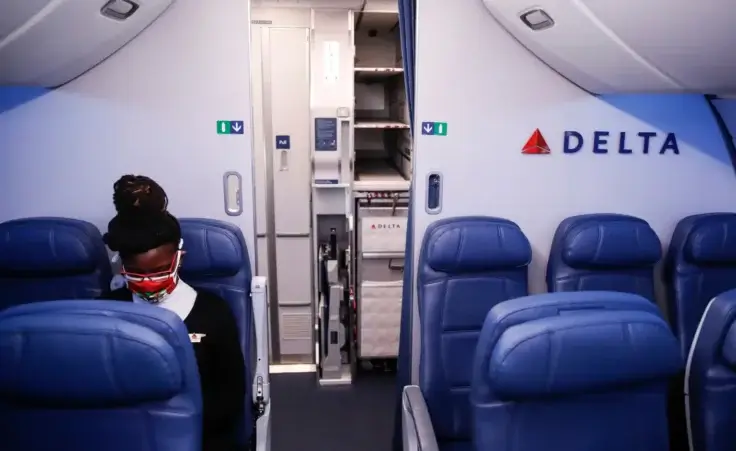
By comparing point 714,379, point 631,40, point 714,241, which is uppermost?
point 631,40

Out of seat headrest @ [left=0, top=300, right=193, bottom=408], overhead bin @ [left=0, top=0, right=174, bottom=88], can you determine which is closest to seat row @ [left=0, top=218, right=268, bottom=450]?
seat headrest @ [left=0, top=300, right=193, bottom=408]

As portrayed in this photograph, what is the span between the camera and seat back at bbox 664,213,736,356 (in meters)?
2.69

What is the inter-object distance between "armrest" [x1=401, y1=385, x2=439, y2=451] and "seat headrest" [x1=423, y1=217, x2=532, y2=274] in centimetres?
59

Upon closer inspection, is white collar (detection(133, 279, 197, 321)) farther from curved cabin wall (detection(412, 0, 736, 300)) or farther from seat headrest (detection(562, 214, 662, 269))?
seat headrest (detection(562, 214, 662, 269))

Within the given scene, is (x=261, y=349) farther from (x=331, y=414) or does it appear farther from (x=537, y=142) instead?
(x=537, y=142)

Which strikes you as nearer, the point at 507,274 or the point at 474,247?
the point at 474,247

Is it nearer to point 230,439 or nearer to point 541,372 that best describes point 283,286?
point 230,439

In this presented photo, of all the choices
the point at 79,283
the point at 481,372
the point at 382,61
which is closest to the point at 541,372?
the point at 481,372

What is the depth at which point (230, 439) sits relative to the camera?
2014 mm

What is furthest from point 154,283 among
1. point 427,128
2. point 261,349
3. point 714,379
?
point 714,379

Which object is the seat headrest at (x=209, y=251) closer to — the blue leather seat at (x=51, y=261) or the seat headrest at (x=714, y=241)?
the blue leather seat at (x=51, y=261)

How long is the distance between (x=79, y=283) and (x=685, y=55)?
105 inches

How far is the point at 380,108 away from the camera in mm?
5668

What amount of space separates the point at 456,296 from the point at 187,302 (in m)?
1.17
